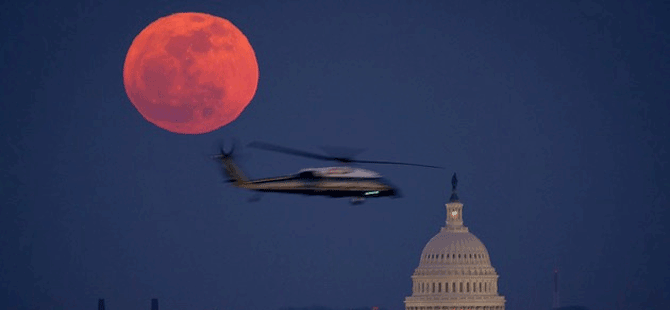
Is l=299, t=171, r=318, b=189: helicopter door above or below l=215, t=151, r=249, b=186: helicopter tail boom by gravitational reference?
below

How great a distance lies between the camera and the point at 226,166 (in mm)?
185750

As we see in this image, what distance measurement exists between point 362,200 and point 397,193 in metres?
2.63

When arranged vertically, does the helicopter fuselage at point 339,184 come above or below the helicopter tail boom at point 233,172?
below

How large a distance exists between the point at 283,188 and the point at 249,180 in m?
3.75

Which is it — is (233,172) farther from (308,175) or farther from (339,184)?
(339,184)

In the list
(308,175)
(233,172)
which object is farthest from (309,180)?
(233,172)

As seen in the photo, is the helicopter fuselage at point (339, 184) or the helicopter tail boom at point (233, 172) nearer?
the helicopter fuselage at point (339, 184)

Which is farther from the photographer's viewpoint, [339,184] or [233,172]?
[233,172]

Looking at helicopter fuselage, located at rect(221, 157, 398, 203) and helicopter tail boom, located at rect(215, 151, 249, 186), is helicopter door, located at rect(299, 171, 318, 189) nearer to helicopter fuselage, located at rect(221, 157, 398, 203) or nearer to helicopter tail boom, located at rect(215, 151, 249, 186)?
helicopter fuselage, located at rect(221, 157, 398, 203)

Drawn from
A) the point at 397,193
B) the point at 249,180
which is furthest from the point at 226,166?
the point at 397,193

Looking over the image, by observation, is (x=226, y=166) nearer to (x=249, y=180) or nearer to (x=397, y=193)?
(x=249, y=180)

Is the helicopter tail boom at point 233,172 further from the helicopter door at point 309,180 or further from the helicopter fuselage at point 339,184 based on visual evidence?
the helicopter door at point 309,180

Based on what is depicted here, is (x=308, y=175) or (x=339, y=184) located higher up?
(x=308, y=175)

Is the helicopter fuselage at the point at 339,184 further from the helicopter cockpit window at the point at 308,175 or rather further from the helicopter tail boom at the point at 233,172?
the helicopter tail boom at the point at 233,172
